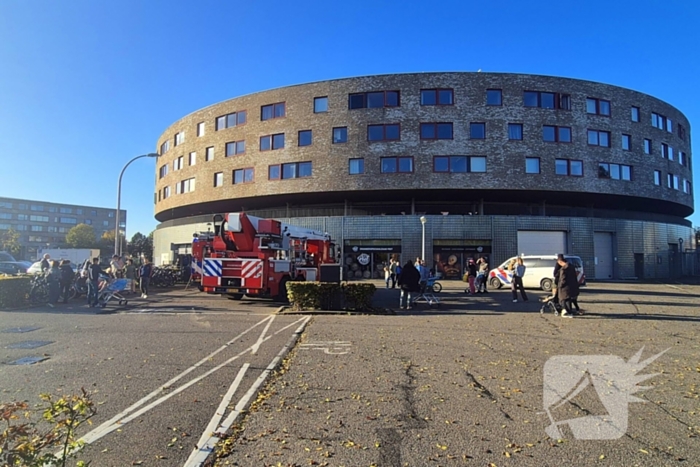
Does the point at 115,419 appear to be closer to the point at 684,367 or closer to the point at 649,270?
the point at 684,367

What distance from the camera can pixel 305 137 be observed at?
1501 inches

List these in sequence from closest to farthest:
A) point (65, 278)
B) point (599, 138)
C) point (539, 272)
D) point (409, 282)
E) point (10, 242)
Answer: point (409, 282) < point (65, 278) < point (539, 272) < point (599, 138) < point (10, 242)

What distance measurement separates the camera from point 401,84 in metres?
36.5

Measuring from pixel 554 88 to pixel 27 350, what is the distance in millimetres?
38620

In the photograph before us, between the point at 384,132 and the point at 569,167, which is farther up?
the point at 384,132

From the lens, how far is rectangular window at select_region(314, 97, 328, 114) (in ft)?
124

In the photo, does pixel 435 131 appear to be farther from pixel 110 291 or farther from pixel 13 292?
pixel 13 292

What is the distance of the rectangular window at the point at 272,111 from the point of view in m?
39.4

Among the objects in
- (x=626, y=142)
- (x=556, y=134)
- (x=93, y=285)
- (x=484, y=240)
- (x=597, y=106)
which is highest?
(x=597, y=106)

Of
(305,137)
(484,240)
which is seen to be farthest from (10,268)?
(484,240)

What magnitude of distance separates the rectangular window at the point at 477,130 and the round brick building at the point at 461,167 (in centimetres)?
9

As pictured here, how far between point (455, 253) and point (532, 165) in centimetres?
909

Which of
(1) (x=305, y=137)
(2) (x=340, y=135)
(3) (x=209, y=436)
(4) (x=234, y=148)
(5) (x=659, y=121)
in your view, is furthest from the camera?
(4) (x=234, y=148)

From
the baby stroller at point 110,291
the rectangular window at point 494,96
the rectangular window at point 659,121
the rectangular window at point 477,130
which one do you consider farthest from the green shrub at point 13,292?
the rectangular window at point 659,121
